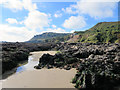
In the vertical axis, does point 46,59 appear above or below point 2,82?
above

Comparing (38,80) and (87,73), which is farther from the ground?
(87,73)

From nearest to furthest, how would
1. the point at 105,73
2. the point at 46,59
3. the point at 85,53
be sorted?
the point at 105,73
the point at 46,59
the point at 85,53

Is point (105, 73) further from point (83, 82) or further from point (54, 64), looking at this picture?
point (54, 64)

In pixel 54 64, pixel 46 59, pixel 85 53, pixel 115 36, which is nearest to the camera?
pixel 54 64

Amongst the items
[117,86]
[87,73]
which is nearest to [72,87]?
[87,73]

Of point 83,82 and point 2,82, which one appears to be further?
point 2,82

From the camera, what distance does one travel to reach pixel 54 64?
1089 inches

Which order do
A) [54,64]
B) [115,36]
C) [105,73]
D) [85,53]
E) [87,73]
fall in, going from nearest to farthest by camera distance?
[87,73] → [105,73] → [54,64] → [85,53] → [115,36]

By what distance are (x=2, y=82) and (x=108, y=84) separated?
17285 millimetres

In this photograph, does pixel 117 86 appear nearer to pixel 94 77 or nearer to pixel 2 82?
pixel 94 77

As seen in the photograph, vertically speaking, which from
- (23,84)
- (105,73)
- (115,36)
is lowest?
(23,84)

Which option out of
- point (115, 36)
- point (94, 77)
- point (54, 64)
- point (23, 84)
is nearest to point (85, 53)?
point (54, 64)

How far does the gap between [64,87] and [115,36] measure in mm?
90909

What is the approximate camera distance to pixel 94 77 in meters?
15.1
